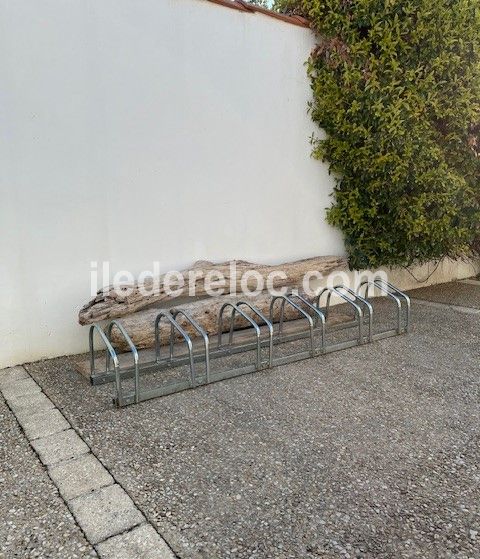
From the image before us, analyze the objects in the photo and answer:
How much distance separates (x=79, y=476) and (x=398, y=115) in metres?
5.02

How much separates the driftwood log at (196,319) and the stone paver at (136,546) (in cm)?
229

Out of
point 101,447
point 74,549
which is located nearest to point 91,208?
point 101,447

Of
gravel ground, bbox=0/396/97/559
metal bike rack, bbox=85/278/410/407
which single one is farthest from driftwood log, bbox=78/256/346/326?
gravel ground, bbox=0/396/97/559

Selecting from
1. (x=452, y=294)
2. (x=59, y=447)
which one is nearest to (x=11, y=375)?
(x=59, y=447)

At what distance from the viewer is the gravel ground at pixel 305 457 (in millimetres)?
1813

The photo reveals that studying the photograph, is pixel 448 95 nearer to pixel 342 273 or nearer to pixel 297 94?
pixel 297 94

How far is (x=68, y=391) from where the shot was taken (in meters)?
3.31

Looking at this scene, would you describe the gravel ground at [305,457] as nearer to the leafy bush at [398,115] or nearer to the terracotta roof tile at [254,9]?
the leafy bush at [398,115]

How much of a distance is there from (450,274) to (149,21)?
662 cm

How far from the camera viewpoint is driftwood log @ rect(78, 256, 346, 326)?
12.7 ft

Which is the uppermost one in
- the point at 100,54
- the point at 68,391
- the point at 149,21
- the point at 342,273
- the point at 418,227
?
the point at 149,21

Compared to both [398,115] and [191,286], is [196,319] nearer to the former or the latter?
[191,286]

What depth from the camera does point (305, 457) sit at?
2.40m

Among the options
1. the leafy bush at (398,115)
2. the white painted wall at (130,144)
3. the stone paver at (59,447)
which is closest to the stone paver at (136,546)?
the stone paver at (59,447)
